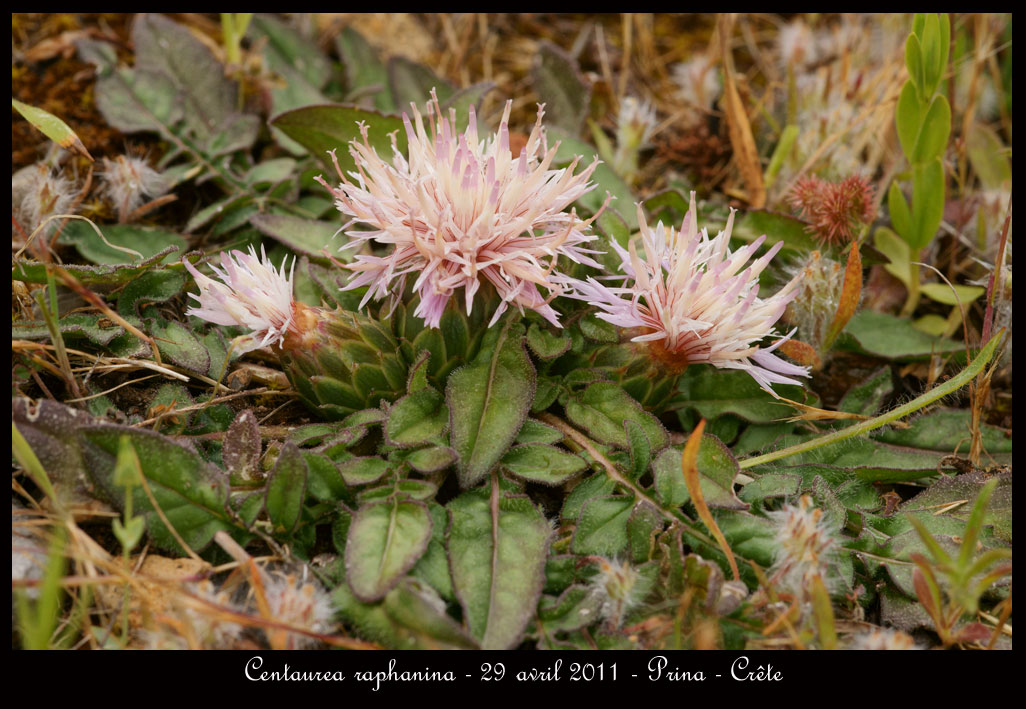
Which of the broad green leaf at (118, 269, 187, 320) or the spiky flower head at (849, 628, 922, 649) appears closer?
the spiky flower head at (849, 628, 922, 649)

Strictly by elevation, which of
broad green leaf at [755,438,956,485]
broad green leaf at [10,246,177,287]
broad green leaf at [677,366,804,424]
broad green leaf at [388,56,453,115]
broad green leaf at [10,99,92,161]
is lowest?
broad green leaf at [755,438,956,485]

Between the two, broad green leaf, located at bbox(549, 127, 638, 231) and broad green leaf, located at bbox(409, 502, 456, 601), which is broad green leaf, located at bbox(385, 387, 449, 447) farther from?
broad green leaf, located at bbox(549, 127, 638, 231)

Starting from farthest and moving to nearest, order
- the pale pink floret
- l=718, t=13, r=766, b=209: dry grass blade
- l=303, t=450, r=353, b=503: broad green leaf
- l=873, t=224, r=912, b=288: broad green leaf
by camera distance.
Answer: l=718, t=13, r=766, b=209: dry grass blade → l=873, t=224, r=912, b=288: broad green leaf → the pale pink floret → l=303, t=450, r=353, b=503: broad green leaf

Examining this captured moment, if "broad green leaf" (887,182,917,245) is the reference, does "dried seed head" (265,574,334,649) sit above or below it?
below

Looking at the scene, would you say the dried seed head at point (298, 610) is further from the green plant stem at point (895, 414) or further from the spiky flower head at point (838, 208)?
the spiky flower head at point (838, 208)

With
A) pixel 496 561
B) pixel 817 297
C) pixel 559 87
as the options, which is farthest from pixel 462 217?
pixel 559 87

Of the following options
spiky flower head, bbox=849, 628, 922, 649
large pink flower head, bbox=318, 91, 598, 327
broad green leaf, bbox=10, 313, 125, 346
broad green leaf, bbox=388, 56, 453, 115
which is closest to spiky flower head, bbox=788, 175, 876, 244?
large pink flower head, bbox=318, 91, 598, 327

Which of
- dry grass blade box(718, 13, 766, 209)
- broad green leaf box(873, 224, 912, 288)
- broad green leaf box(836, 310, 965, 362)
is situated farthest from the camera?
dry grass blade box(718, 13, 766, 209)
